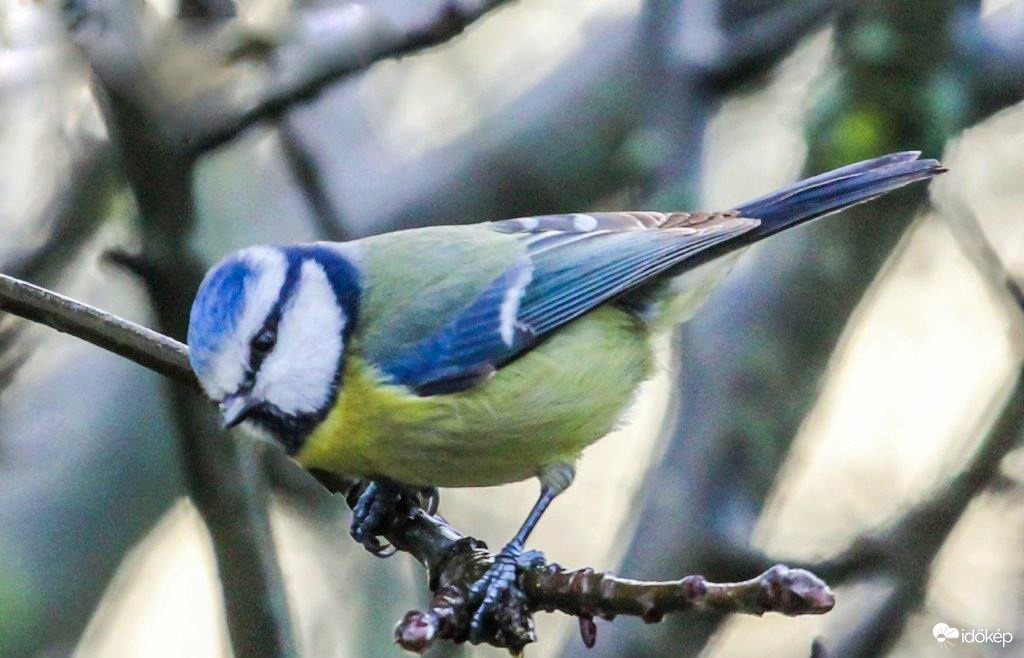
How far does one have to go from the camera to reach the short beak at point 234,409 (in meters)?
1.76

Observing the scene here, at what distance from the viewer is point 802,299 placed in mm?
2906

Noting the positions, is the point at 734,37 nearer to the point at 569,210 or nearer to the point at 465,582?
the point at 569,210

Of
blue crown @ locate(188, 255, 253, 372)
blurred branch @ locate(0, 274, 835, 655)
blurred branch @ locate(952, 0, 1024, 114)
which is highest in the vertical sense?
blurred branch @ locate(952, 0, 1024, 114)

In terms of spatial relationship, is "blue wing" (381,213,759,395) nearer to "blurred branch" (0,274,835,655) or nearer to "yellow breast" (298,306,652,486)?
"yellow breast" (298,306,652,486)

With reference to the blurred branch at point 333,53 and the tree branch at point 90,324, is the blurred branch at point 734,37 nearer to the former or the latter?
the blurred branch at point 333,53

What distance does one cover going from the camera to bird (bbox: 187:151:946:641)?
1.90 metres

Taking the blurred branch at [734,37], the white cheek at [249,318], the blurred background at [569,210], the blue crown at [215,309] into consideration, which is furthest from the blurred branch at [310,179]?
the blurred branch at [734,37]

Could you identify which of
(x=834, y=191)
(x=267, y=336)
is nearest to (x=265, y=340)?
(x=267, y=336)

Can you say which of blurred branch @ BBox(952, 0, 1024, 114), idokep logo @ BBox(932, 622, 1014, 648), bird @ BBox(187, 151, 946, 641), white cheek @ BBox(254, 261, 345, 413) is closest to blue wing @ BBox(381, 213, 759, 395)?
bird @ BBox(187, 151, 946, 641)

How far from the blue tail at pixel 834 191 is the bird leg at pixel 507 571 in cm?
58

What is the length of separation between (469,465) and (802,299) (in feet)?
4.11

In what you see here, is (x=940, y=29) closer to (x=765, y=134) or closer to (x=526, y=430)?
(x=765, y=134)

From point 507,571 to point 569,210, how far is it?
1639 millimetres

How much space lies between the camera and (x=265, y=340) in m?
1.89
